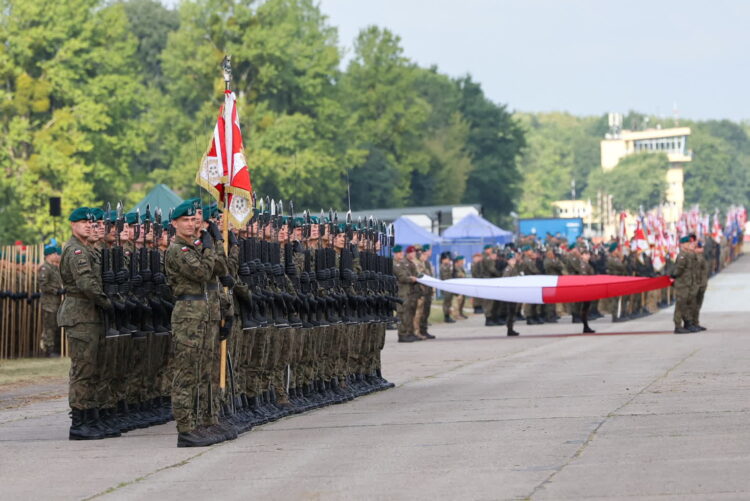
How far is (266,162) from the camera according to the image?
71.0m

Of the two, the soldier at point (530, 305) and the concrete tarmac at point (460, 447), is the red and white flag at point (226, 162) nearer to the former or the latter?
the concrete tarmac at point (460, 447)

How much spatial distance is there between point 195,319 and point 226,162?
11.0 feet

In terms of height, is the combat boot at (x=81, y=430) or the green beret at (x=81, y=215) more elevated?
the green beret at (x=81, y=215)

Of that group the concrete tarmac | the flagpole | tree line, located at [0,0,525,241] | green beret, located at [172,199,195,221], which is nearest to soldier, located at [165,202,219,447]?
green beret, located at [172,199,195,221]

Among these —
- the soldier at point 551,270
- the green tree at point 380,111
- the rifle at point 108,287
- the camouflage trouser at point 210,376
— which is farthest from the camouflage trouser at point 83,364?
the green tree at point 380,111

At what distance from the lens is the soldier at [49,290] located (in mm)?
26906

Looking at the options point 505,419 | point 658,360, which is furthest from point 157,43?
point 505,419

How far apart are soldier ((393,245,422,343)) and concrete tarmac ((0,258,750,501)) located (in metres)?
11.2

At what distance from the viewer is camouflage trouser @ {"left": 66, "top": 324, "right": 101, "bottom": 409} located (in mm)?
14477

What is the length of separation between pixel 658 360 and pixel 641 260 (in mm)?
24630

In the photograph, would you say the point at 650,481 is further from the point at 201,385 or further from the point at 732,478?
the point at 201,385

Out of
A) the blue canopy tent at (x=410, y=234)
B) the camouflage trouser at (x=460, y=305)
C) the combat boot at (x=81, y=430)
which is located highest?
the blue canopy tent at (x=410, y=234)

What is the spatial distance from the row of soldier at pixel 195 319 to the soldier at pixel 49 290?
986cm

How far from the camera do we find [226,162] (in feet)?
54.0
